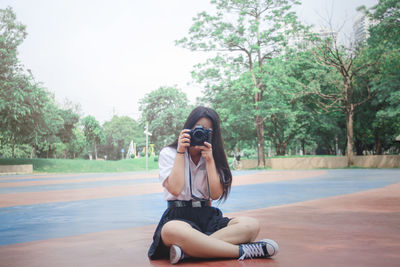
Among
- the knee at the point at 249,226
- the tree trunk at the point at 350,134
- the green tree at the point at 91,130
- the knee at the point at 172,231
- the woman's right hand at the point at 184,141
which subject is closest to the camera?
the knee at the point at 172,231

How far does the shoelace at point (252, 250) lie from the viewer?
3221mm

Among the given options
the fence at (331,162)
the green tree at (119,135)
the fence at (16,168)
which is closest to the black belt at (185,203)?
the fence at (331,162)

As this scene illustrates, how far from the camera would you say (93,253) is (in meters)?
3.79

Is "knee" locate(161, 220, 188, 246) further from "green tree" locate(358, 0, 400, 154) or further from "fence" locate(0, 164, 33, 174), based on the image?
"fence" locate(0, 164, 33, 174)

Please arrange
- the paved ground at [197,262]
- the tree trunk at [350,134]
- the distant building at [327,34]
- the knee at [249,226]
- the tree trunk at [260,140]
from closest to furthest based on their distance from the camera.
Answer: the knee at [249,226] < the paved ground at [197,262] < the tree trunk at [350,134] < the distant building at [327,34] < the tree trunk at [260,140]

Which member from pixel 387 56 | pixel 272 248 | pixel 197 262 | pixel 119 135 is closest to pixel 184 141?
pixel 197 262

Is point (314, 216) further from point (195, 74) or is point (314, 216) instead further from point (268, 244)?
point (195, 74)

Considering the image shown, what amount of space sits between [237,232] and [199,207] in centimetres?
37

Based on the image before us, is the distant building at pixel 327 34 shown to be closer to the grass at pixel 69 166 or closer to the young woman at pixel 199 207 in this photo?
the grass at pixel 69 166

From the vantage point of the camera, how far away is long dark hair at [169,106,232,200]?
132 inches

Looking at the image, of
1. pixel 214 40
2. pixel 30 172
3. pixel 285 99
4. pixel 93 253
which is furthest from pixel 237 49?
pixel 93 253

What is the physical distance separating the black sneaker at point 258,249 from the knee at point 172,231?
1.64 ft

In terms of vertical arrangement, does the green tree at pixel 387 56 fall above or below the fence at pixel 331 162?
above

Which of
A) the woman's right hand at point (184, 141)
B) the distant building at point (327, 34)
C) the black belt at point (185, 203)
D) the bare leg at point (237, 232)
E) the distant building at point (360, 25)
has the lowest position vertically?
the bare leg at point (237, 232)
